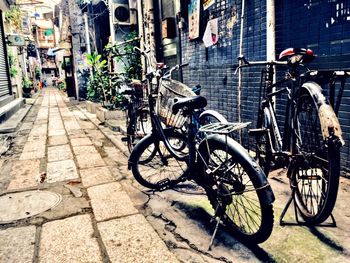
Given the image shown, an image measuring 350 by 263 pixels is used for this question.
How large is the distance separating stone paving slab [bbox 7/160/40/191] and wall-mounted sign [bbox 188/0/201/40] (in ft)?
14.0

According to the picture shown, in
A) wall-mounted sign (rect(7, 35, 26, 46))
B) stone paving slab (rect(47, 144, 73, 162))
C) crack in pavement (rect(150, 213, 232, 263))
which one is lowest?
crack in pavement (rect(150, 213, 232, 263))

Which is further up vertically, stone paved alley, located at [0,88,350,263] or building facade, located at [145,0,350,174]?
building facade, located at [145,0,350,174]

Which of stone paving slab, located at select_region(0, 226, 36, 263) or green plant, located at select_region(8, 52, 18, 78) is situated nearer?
stone paving slab, located at select_region(0, 226, 36, 263)

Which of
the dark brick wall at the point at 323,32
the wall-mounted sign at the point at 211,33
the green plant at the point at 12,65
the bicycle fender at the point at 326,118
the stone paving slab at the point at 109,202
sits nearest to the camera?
the bicycle fender at the point at 326,118

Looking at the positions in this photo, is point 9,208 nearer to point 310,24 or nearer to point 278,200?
point 278,200

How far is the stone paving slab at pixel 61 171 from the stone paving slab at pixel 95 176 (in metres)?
0.15

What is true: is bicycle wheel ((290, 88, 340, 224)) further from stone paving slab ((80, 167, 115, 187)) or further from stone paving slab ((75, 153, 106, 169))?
stone paving slab ((75, 153, 106, 169))

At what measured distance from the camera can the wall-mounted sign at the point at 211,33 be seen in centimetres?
564

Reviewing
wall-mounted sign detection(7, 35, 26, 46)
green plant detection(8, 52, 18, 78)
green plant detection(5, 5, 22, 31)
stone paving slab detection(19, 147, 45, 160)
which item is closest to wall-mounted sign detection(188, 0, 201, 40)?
stone paving slab detection(19, 147, 45, 160)

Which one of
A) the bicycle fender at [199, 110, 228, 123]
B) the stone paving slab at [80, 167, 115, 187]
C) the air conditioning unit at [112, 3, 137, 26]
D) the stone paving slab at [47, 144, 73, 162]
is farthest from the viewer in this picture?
the air conditioning unit at [112, 3, 137, 26]

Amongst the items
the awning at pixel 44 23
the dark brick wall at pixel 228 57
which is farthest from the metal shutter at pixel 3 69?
the awning at pixel 44 23

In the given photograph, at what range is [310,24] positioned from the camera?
3.77m

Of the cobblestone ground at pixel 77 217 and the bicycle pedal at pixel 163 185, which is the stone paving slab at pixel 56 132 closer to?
the cobblestone ground at pixel 77 217

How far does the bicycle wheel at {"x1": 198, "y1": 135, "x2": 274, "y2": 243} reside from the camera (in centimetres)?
211
